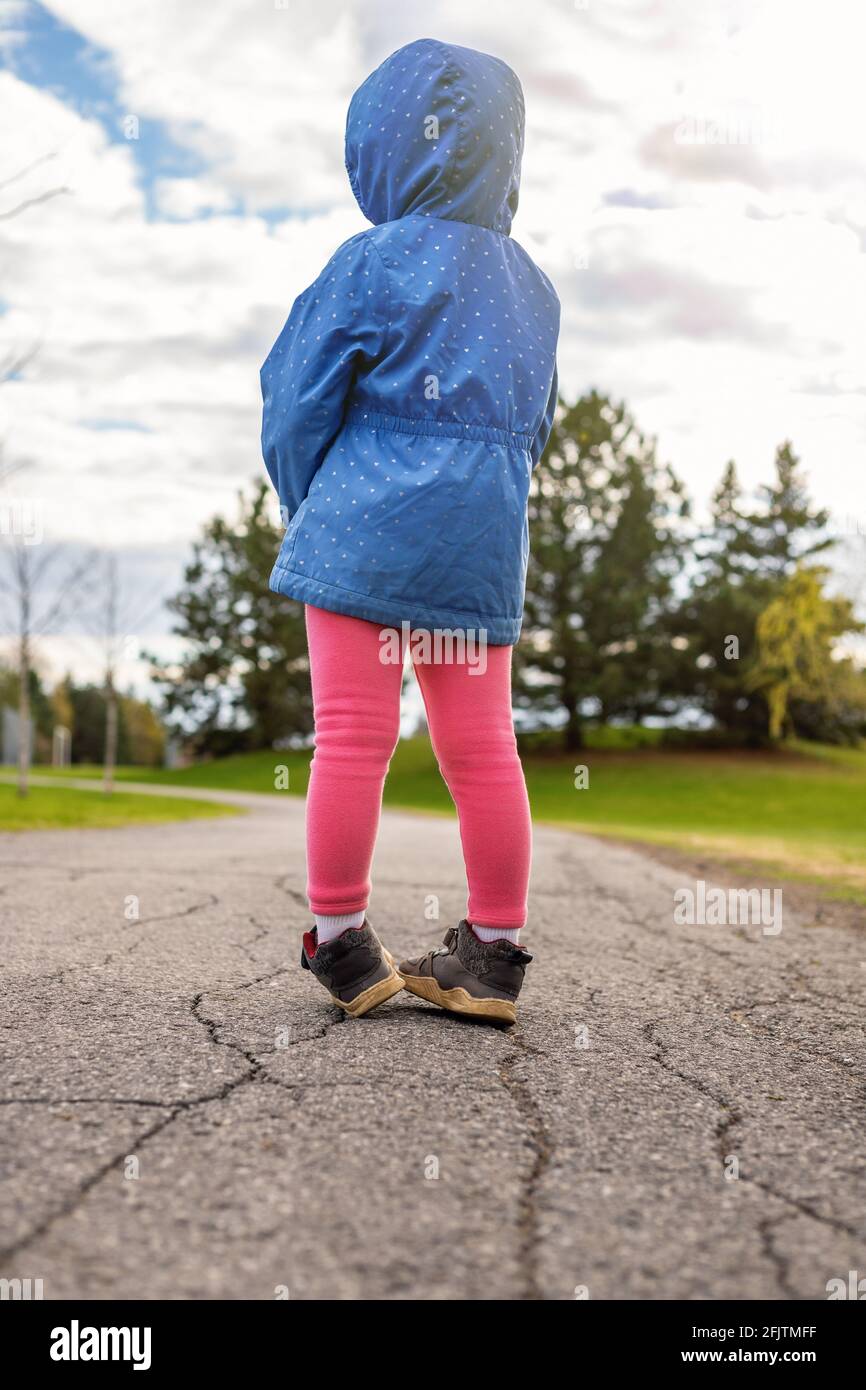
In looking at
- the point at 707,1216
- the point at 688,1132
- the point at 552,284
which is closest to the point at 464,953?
the point at 688,1132

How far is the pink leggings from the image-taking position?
7.23 ft

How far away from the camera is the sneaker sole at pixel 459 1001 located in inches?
85.9

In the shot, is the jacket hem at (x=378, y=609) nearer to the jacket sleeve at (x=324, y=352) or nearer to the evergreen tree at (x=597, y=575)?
the jacket sleeve at (x=324, y=352)

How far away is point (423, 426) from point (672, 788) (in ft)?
83.5

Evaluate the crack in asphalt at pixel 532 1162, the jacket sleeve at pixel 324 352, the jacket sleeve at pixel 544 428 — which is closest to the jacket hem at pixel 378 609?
the jacket sleeve at pixel 324 352

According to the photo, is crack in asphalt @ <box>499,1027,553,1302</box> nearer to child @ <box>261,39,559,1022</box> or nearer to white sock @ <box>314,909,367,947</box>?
child @ <box>261,39,559,1022</box>

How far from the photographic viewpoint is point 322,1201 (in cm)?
130

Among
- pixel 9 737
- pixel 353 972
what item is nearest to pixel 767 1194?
pixel 353 972

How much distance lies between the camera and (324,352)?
2234 mm

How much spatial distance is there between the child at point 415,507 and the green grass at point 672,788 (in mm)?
8764

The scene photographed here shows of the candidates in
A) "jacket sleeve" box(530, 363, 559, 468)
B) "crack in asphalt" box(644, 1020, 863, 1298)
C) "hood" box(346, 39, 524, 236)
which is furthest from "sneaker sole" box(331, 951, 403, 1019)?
"hood" box(346, 39, 524, 236)

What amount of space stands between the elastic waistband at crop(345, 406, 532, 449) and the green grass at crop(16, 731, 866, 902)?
8.89 m

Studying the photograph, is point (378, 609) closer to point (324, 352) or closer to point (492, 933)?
point (324, 352)

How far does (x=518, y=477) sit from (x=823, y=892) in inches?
192
